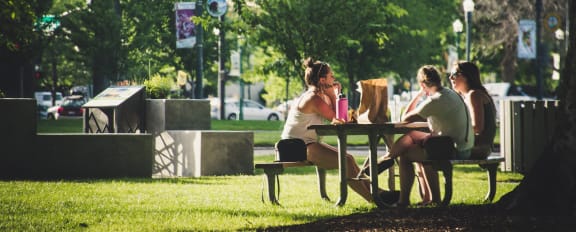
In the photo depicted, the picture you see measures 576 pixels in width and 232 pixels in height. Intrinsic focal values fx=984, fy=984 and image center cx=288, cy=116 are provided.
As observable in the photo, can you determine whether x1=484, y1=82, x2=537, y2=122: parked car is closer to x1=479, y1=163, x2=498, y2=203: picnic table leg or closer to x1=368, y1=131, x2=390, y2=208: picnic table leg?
x1=479, y1=163, x2=498, y2=203: picnic table leg

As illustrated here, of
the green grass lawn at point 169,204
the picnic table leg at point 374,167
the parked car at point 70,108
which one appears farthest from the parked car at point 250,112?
the picnic table leg at point 374,167

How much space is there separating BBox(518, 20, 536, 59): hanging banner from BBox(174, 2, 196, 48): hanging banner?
11.6m

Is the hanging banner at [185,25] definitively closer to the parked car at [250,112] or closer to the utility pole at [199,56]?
the utility pole at [199,56]

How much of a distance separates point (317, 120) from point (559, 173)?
299 cm

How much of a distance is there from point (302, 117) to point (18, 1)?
10.4 metres

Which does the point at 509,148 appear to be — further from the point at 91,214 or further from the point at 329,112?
the point at 91,214

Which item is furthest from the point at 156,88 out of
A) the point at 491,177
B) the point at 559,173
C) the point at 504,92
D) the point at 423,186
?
the point at 504,92

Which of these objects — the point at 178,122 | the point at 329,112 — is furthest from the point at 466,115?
the point at 178,122

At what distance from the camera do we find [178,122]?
1648cm

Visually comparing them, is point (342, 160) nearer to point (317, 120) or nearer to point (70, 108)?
point (317, 120)

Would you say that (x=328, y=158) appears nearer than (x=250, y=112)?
Yes

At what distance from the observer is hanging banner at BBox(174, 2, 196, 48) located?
32.3m

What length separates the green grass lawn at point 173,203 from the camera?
853cm

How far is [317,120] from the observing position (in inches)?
403
